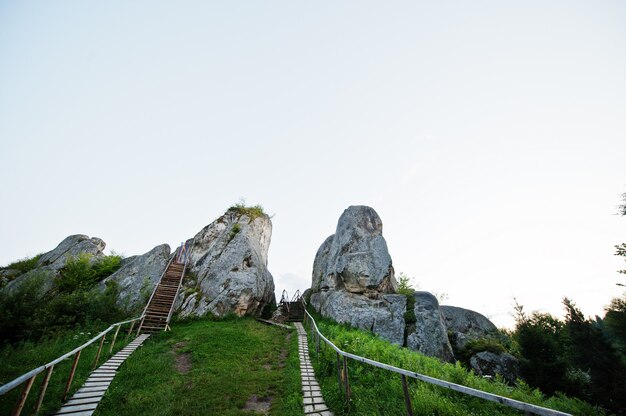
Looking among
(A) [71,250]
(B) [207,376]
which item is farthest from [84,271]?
(B) [207,376]

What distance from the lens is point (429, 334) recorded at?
709 inches

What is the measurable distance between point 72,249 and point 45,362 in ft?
89.3

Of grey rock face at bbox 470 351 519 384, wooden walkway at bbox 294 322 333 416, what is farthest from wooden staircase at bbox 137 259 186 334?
grey rock face at bbox 470 351 519 384

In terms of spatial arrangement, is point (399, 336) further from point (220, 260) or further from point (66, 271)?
point (66, 271)

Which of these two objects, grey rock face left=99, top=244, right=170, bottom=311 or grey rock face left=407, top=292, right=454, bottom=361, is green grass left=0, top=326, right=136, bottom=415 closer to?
grey rock face left=99, top=244, right=170, bottom=311

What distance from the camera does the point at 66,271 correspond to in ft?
73.9

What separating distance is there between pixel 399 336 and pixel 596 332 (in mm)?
14423

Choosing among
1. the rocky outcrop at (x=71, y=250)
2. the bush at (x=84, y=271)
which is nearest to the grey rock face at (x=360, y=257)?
the bush at (x=84, y=271)

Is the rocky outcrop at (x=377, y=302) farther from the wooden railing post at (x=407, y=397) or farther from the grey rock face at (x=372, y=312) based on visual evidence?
the wooden railing post at (x=407, y=397)

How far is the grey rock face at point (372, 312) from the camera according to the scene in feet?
61.1

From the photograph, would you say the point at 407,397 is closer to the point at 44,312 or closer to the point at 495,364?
the point at 495,364

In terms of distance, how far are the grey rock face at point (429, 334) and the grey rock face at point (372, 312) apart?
0.96 metres

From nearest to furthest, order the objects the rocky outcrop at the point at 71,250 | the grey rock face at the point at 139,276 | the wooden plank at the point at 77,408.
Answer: the wooden plank at the point at 77,408
the grey rock face at the point at 139,276
the rocky outcrop at the point at 71,250

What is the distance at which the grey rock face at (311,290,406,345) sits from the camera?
1861 cm
